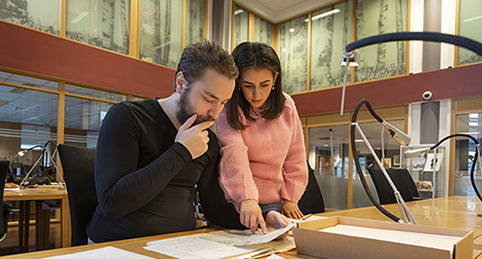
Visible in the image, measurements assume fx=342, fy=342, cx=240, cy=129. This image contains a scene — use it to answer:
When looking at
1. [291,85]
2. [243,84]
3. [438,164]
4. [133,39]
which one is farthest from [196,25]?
[243,84]

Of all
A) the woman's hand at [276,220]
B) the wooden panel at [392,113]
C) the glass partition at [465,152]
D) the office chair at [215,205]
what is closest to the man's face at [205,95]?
the office chair at [215,205]

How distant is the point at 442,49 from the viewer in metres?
6.46

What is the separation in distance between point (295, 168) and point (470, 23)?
6672 mm

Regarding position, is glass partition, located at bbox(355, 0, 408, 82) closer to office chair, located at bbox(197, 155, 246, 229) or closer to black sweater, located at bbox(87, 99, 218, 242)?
office chair, located at bbox(197, 155, 246, 229)

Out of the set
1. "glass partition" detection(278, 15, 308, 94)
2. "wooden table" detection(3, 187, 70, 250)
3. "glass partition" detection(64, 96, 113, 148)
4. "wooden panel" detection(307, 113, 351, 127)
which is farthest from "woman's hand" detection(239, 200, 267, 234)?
"glass partition" detection(278, 15, 308, 94)

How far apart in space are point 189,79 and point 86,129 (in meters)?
5.35

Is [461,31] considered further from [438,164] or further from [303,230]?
[303,230]

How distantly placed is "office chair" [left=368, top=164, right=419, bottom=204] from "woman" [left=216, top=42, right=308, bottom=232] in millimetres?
1466

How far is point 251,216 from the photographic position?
3.40ft

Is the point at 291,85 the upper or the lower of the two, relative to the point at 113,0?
lower

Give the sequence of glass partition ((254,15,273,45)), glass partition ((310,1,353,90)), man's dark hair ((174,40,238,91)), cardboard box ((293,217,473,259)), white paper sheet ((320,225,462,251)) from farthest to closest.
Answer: glass partition ((254,15,273,45)) → glass partition ((310,1,353,90)) → man's dark hair ((174,40,238,91)) → white paper sheet ((320,225,462,251)) → cardboard box ((293,217,473,259))

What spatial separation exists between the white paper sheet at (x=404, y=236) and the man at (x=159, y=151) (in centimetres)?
50

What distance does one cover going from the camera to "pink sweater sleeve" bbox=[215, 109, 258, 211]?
1.12 metres

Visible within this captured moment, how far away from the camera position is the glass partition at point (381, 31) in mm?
7086
